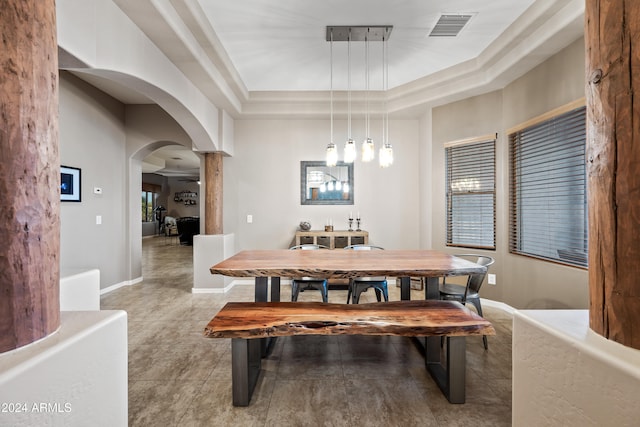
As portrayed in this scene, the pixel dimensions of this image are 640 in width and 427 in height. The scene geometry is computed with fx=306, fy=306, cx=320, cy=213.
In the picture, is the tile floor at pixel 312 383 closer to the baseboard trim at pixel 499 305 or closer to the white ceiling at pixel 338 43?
the baseboard trim at pixel 499 305

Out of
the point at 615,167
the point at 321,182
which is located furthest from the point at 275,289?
the point at 321,182

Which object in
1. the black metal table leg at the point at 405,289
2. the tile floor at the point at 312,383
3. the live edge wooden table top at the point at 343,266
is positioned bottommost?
the tile floor at the point at 312,383

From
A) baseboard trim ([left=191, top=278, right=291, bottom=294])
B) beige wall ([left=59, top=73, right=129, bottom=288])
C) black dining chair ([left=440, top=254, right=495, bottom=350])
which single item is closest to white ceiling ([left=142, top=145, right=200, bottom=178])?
beige wall ([left=59, top=73, right=129, bottom=288])

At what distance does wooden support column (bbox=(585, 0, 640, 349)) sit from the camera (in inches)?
29.6

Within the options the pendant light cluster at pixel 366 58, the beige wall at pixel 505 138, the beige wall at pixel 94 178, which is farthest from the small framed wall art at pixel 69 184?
the beige wall at pixel 505 138

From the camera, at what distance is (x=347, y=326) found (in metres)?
1.83

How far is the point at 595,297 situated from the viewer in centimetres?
88

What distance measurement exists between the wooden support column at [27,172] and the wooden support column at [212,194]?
3.94 meters

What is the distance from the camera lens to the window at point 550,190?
2.68 m

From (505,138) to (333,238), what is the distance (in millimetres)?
2643

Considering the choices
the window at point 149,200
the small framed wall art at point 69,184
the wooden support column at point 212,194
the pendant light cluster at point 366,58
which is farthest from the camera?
the window at point 149,200

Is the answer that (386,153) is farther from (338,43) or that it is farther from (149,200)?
(149,200)

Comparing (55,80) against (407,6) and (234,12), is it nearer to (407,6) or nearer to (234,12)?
(234,12)

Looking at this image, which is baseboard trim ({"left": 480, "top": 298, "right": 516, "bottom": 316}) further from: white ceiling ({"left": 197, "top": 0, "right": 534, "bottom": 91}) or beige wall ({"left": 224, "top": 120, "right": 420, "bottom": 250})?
white ceiling ({"left": 197, "top": 0, "right": 534, "bottom": 91})
